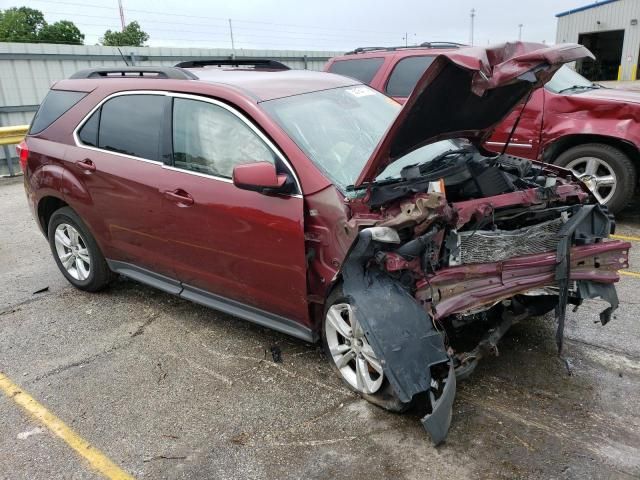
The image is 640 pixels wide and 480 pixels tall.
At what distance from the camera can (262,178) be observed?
309 cm

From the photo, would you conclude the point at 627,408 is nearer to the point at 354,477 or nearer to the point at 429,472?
the point at 429,472

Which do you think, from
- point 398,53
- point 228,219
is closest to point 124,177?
point 228,219

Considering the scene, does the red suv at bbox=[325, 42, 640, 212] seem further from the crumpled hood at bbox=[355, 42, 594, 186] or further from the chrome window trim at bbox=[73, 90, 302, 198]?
the chrome window trim at bbox=[73, 90, 302, 198]

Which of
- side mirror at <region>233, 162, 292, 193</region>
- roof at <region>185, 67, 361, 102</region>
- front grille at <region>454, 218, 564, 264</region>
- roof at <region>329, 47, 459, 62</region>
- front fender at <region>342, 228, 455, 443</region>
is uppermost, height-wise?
roof at <region>329, 47, 459, 62</region>

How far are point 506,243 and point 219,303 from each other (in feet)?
6.42

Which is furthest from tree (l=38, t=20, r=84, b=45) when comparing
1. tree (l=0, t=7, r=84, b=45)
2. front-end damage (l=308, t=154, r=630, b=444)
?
front-end damage (l=308, t=154, r=630, b=444)

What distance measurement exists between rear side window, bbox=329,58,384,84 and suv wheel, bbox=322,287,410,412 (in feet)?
15.4

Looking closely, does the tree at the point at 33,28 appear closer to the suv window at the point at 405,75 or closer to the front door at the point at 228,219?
the suv window at the point at 405,75

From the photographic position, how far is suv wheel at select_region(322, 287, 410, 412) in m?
2.98

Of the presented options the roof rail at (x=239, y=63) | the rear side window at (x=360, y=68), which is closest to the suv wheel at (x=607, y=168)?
the rear side window at (x=360, y=68)

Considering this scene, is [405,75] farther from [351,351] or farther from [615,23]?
[615,23]

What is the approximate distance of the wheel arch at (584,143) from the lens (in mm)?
5921

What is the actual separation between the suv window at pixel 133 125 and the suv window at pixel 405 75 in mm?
3718

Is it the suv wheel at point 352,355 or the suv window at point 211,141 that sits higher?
the suv window at point 211,141
